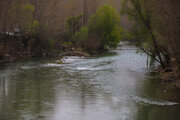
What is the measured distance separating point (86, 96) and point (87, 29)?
41.7 metres

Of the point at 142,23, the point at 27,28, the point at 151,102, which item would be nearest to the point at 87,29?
the point at 27,28

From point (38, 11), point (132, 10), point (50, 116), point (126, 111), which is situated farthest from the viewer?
point (38, 11)

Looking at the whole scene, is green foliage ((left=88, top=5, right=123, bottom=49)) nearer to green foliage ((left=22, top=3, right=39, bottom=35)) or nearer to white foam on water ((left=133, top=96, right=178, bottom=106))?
green foliage ((left=22, top=3, right=39, bottom=35))

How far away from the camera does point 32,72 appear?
101 ft

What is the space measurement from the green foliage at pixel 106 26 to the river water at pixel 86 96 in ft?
105

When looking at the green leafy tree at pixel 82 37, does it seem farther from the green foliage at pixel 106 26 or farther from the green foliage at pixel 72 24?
the green foliage at pixel 72 24

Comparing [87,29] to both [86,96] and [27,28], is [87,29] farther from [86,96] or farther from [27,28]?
[86,96]

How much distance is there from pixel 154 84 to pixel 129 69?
9127 millimetres

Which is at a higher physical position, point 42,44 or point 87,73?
point 42,44

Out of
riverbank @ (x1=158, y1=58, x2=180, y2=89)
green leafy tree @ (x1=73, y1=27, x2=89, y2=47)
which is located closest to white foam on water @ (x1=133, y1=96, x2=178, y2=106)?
riverbank @ (x1=158, y1=58, x2=180, y2=89)

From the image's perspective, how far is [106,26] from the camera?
205ft

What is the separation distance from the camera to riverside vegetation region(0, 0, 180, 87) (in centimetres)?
2370

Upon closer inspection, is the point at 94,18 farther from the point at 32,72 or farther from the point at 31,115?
the point at 31,115

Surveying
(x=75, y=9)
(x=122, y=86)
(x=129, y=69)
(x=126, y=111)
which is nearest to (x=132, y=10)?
(x=129, y=69)
